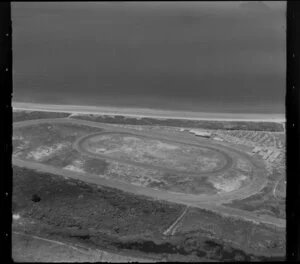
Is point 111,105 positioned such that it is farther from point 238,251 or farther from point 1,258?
point 1,258

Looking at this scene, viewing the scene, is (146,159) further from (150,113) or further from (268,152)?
(150,113)

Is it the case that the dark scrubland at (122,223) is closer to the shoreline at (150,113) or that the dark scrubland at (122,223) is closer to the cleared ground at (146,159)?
the cleared ground at (146,159)

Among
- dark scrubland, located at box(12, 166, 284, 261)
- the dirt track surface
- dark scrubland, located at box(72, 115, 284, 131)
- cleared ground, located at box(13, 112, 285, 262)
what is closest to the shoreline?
dark scrubland, located at box(72, 115, 284, 131)

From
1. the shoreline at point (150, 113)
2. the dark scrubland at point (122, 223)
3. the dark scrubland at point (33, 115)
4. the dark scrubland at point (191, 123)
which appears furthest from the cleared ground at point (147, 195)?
the shoreline at point (150, 113)

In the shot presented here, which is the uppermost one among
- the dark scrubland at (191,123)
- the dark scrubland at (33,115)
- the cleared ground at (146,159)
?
the dark scrubland at (33,115)

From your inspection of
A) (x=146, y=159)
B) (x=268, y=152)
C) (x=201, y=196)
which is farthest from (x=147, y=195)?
(x=268, y=152)

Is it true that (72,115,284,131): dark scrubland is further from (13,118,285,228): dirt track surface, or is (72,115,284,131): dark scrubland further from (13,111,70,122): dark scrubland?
(13,118,285,228): dirt track surface
